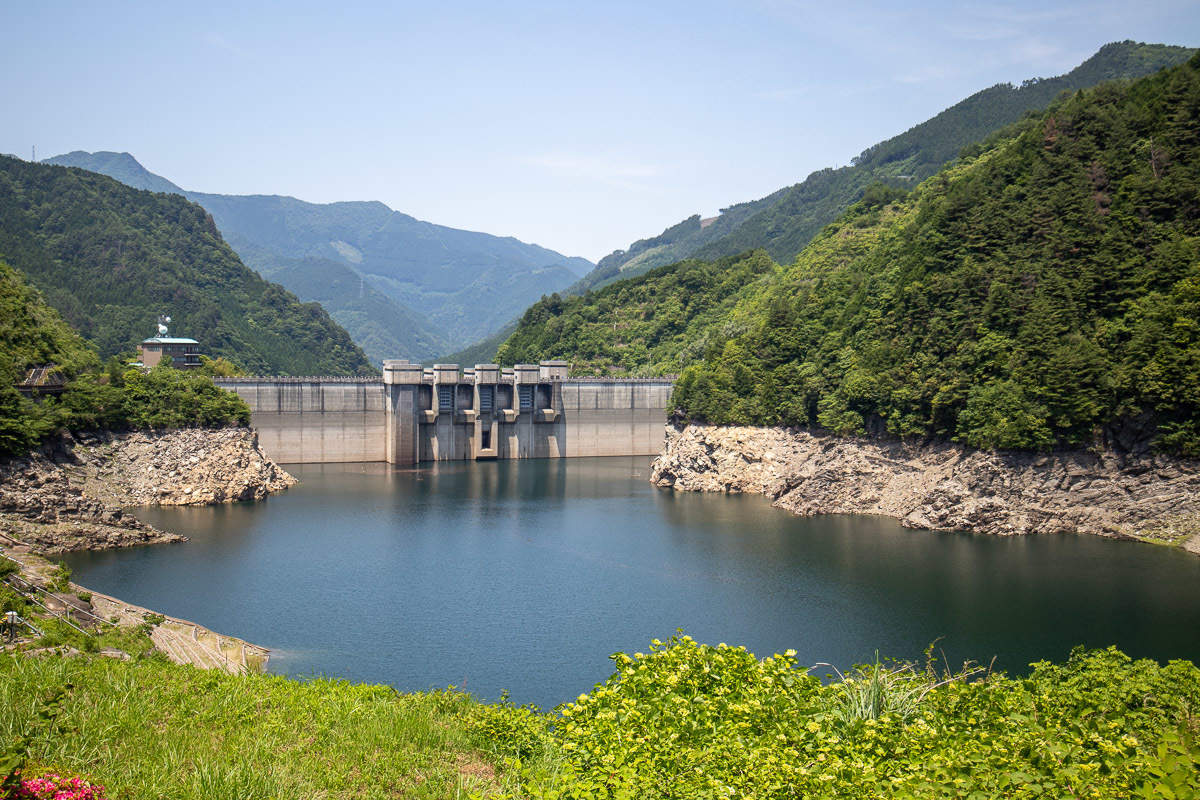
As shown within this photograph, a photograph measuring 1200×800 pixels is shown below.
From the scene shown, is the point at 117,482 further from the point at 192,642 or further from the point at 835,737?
the point at 835,737

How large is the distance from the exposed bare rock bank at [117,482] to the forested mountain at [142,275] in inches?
1447

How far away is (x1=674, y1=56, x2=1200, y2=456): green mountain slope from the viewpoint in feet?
139

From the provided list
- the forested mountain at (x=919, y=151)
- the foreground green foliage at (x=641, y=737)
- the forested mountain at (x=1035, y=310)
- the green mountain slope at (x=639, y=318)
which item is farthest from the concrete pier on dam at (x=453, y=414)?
the foreground green foliage at (x=641, y=737)

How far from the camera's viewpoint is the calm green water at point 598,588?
28375mm

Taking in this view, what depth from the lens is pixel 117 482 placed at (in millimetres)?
49062

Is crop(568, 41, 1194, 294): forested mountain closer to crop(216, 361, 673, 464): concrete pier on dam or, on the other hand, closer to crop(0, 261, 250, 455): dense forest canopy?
crop(216, 361, 673, 464): concrete pier on dam

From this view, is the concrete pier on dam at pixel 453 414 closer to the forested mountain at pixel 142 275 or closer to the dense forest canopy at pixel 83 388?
the dense forest canopy at pixel 83 388

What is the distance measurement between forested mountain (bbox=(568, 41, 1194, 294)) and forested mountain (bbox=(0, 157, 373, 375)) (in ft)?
205

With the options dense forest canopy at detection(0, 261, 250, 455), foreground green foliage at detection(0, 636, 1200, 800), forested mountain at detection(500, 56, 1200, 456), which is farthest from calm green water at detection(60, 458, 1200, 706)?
foreground green foliage at detection(0, 636, 1200, 800)

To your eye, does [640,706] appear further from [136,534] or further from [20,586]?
[136,534]

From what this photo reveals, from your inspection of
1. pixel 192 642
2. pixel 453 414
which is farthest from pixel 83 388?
pixel 453 414

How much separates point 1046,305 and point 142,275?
285ft

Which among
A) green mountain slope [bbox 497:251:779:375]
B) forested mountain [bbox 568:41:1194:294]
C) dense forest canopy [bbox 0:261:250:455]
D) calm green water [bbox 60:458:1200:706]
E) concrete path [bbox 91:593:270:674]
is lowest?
calm green water [bbox 60:458:1200:706]

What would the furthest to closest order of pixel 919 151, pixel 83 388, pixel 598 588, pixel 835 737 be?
pixel 919 151
pixel 83 388
pixel 598 588
pixel 835 737
